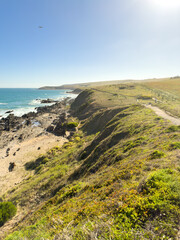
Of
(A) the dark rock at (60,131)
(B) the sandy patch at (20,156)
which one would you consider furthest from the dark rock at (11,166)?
(A) the dark rock at (60,131)

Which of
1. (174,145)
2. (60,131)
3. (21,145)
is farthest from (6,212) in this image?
(60,131)

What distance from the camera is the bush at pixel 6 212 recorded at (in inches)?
463

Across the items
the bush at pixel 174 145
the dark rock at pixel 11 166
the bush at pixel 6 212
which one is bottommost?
the dark rock at pixel 11 166

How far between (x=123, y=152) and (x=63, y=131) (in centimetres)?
2485

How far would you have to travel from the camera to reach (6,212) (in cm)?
1181

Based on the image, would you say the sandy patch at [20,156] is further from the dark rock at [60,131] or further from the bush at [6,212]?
the bush at [6,212]

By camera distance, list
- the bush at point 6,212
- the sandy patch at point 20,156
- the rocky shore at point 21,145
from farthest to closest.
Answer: the rocky shore at point 21,145
the sandy patch at point 20,156
the bush at point 6,212

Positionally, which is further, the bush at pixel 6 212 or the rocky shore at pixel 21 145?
the rocky shore at pixel 21 145

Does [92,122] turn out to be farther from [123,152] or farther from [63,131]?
[123,152]

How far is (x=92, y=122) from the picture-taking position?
3675 centimetres

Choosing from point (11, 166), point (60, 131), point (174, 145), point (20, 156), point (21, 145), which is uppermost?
point (174, 145)

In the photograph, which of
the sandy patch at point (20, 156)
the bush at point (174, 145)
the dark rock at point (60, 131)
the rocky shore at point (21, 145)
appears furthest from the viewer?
the dark rock at point (60, 131)

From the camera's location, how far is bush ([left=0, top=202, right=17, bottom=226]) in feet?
38.6

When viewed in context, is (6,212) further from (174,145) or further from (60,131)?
(60,131)
